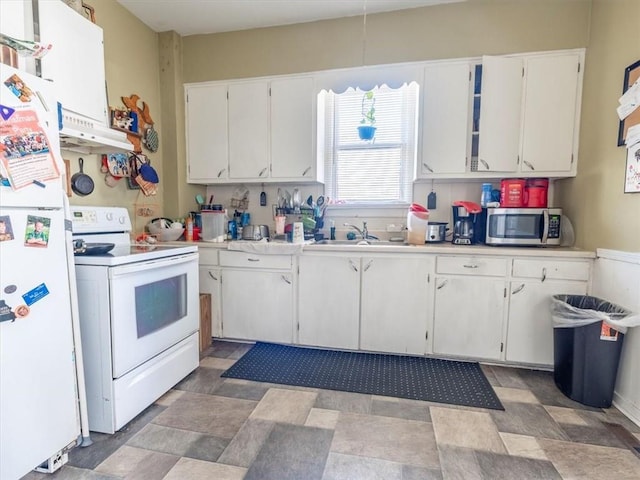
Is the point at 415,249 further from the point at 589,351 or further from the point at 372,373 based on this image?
the point at 589,351

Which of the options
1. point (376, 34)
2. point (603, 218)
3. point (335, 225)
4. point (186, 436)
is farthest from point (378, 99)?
point (186, 436)

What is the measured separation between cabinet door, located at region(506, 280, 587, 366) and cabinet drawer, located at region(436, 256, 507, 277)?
152 millimetres

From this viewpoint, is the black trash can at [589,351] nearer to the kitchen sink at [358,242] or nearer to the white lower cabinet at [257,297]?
the kitchen sink at [358,242]

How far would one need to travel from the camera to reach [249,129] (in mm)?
3010

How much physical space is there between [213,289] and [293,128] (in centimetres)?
154

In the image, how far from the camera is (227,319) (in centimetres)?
287

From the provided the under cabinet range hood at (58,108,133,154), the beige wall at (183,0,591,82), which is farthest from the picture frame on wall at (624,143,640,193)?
the under cabinet range hood at (58,108,133,154)

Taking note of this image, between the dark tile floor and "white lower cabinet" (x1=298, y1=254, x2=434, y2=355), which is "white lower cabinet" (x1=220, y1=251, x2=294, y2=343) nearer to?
"white lower cabinet" (x1=298, y1=254, x2=434, y2=355)

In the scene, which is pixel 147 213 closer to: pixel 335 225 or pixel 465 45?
pixel 335 225

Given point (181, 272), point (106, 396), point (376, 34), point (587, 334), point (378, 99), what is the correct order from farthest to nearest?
point (378, 99)
point (376, 34)
point (181, 272)
point (587, 334)
point (106, 396)

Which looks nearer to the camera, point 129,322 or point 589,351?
point 129,322

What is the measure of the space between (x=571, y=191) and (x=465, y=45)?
141 cm

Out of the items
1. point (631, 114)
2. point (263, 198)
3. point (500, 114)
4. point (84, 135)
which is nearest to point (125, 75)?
point (84, 135)

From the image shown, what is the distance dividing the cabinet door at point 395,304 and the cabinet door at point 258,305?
623 millimetres
